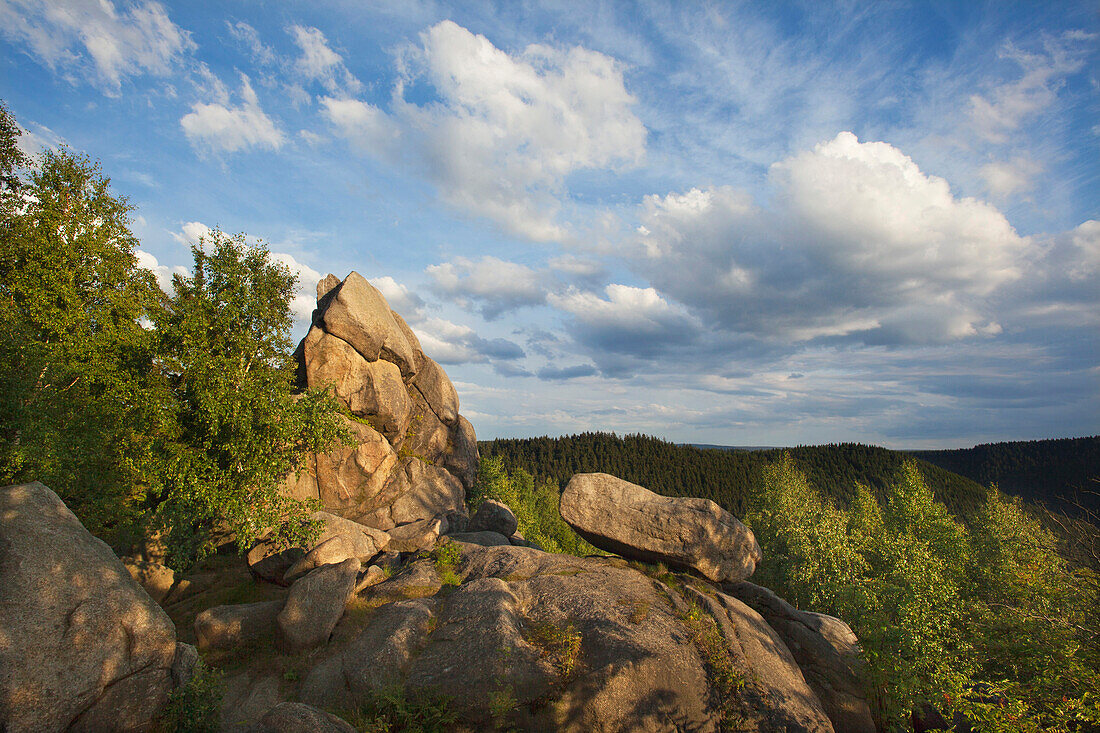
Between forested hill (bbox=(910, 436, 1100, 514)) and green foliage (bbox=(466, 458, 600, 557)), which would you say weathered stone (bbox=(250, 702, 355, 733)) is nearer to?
green foliage (bbox=(466, 458, 600, 557))

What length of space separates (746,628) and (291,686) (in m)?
15.5

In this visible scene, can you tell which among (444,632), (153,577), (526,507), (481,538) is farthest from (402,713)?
(526,507)

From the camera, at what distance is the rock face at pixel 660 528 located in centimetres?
2025

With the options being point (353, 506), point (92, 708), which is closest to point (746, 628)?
point (92, 708)

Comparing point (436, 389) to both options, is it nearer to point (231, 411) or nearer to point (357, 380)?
point (357, 380)

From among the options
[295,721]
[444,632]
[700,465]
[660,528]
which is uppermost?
[660,528]

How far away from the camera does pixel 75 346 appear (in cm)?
2286

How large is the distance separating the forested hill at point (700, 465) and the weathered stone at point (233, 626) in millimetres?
118829

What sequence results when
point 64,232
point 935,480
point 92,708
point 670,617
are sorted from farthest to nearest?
point 935,480 → point 64,232 → point 670,617 → point 92,708

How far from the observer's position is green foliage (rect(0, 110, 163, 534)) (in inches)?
728

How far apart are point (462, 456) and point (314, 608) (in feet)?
97.1

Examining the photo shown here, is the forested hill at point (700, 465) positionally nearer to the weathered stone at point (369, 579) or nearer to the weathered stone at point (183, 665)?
the weathered stone at point (369, 579)

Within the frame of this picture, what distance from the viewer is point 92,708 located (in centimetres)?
950

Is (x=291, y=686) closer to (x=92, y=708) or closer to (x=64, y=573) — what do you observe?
(x=92, y=708)
